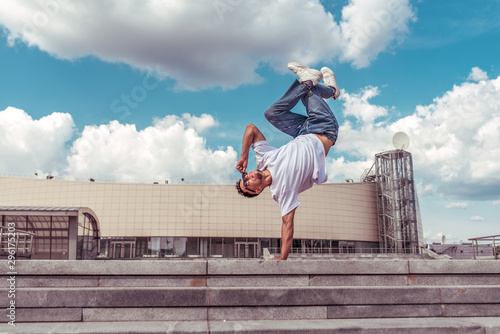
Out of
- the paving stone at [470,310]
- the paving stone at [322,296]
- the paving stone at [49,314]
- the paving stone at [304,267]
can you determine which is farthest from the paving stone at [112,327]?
the paving stone at [470,310]

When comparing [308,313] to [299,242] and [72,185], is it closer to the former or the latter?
[299,242]

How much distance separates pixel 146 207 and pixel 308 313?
40060 mm

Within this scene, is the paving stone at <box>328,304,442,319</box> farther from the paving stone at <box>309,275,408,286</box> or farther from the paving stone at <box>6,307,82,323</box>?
the paving stone at <box>6,307,82,323</box>

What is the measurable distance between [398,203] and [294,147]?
39.8 m

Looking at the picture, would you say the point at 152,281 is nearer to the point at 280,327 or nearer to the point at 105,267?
the point at 105,267

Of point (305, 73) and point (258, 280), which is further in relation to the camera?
point (305, 73)

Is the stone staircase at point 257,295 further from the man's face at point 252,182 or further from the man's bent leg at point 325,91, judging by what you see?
the man's bent leg at point 325,91

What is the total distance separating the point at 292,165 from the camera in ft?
20.2

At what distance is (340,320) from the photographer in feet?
16.4

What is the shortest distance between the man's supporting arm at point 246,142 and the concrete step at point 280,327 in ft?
8.31

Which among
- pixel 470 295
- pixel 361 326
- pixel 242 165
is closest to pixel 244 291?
pixel 361 326

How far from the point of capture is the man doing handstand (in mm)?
6160

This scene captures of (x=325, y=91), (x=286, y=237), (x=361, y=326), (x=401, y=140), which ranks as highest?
(x=401, y=140)

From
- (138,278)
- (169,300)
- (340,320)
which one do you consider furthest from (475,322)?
(138,278)
